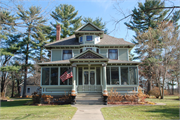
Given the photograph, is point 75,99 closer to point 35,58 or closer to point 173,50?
point 173,50

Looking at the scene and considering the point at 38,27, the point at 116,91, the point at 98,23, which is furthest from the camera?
the point at 98,23

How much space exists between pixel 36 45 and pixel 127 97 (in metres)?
25.2

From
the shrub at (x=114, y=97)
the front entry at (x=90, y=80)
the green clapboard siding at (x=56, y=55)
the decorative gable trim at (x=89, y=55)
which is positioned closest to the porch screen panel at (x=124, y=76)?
the shrub at (x=114, y=97)

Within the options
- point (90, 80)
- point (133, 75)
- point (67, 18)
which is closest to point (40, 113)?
point (90, 80)

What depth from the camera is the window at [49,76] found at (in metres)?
17.1

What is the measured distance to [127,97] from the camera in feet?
51.8

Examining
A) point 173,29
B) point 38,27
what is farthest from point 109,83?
point 173,29

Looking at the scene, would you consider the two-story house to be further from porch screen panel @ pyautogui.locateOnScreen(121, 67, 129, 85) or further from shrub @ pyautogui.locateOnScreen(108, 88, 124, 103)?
shrub @ pyautogui.locateOnScreen(108, 88, 124, 103)

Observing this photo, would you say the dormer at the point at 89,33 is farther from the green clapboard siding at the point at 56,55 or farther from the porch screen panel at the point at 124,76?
the porch screen panel at the point at 124,76

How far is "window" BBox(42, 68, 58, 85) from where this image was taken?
17.1 metres

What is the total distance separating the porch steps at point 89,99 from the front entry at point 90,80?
1.37 metres

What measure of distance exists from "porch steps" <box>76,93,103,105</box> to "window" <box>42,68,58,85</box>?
3.62m

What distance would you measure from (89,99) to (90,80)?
3.07 metres

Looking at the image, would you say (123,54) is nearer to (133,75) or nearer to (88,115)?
(133,75)
